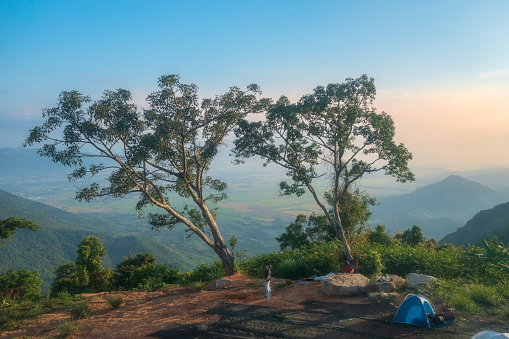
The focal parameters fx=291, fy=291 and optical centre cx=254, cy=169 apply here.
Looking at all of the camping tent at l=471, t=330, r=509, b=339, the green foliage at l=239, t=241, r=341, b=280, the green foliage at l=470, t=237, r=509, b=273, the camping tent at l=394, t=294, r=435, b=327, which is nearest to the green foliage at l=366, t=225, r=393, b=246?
the green foliage at l=239, t=241, r=341, b=280

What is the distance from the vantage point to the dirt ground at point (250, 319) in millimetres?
7688

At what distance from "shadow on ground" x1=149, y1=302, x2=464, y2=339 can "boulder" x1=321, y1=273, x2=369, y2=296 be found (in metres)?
0.96

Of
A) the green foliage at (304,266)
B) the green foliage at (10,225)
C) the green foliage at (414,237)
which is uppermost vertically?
the green foliage at (10,225)

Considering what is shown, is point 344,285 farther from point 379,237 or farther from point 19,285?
point 19,285

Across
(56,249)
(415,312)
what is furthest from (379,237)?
(56,249)

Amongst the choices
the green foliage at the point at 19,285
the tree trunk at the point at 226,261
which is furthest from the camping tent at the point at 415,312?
the green foliage at the point at 19,285

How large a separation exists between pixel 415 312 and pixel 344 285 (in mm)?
3037

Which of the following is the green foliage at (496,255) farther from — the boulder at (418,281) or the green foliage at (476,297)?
the boulder at (418,281)

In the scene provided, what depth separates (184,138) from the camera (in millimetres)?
15094

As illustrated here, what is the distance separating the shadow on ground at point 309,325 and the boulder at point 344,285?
0.96m

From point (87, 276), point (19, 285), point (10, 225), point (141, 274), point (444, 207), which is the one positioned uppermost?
point (10, 225)

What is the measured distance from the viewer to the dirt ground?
25.2 feet

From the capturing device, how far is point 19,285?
55.3 ft

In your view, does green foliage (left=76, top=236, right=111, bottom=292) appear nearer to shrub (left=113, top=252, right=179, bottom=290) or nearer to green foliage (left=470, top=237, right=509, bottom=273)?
shrub (left=113, top=252, right=179, bottom=290)
